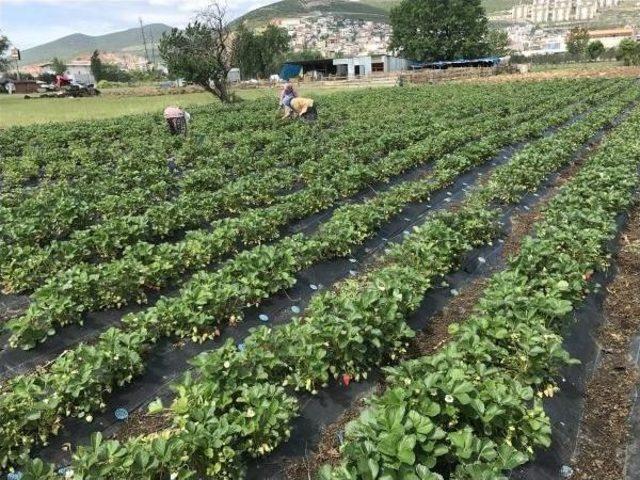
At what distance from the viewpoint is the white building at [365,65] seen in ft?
227

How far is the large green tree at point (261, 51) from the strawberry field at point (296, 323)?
2738 inches

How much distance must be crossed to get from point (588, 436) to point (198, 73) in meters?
36.0

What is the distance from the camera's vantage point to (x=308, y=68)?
74.1 metres

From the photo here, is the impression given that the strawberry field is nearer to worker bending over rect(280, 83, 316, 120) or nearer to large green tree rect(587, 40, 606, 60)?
worker bending over rect(280, 83, 316, 120)

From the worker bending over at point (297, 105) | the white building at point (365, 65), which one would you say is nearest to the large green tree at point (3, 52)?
the white building at point (365, 65)

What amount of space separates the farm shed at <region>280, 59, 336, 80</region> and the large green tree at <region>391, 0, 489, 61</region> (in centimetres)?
1285

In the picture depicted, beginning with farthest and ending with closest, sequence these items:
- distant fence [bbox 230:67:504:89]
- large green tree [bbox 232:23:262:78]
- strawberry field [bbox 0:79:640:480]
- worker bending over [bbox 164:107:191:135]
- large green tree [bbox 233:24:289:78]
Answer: large green tree [bbox 233:24:289:78] → large green tree [bbox 232:23:262:78] → distant fence [bbox 230:67:504:89] → worker bending over [bbox 164:107:191:135] → strawberry field [bbox 0:79:640:480]

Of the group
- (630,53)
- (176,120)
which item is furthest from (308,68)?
(176,120)

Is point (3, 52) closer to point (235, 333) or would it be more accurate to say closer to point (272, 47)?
point (272, 47)

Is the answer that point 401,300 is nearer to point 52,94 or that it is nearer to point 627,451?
point 627,451

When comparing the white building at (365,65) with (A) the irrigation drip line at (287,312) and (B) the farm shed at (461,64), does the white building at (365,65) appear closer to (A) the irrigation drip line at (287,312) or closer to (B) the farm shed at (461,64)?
(B) the farm shed at (461,64)

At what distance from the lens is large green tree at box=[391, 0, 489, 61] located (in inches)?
2906

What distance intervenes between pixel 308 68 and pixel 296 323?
74006 mm


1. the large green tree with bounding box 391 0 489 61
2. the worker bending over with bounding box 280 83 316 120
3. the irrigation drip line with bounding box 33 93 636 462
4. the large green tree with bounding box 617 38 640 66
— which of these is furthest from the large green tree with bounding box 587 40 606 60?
the irrigation drip line with bounding box 33 93 636 462
